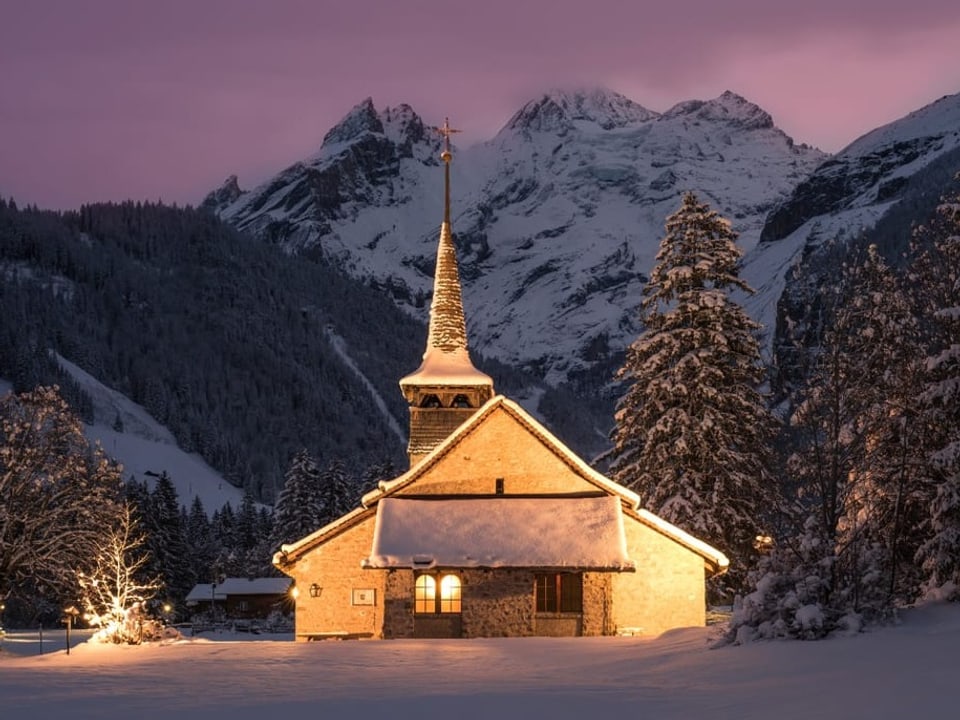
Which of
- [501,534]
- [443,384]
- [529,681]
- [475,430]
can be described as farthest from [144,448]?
[529,681]

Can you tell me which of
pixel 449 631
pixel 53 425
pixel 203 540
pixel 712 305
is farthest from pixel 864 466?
pixel 203 540

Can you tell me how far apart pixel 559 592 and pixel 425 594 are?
3525 mm

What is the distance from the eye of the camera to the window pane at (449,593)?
29875mm

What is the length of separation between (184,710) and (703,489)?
2137 cm

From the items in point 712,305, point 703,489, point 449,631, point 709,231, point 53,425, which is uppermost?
point 709,231

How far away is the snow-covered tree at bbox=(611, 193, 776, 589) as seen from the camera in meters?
32.8

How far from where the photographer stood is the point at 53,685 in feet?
56.7

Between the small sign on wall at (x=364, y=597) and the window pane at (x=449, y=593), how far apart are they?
2.43 metres

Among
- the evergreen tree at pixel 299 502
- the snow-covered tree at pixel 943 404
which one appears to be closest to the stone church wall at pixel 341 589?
the snow-covered tree at pixel 943 404

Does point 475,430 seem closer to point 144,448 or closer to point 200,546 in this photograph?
point 200,546

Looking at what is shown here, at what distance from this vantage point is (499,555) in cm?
2947

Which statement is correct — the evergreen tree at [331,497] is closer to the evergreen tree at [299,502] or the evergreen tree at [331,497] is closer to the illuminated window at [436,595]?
the evergreen tree at [299,502]

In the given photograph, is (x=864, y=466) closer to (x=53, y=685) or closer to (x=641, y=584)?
(x=641, y=584)

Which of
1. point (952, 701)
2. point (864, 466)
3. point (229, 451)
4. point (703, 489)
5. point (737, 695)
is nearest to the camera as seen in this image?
point (952, 701)
